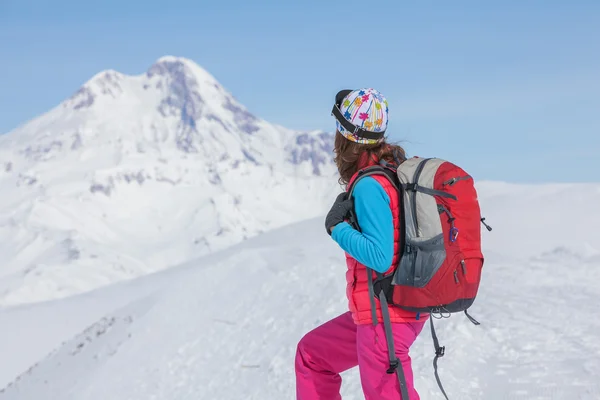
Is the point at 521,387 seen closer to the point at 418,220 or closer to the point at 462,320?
the point at 462,320

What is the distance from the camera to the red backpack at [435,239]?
3.79 m

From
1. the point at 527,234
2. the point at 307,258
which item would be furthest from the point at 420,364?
the point at 527,234

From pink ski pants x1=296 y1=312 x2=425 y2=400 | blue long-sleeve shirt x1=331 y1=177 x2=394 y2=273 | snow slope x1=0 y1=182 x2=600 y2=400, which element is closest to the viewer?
blue long-sleeve shirt x1=331 y1=177 x2=394 y2=273

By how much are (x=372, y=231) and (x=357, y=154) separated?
0.63 meters

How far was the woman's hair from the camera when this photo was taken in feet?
13.6

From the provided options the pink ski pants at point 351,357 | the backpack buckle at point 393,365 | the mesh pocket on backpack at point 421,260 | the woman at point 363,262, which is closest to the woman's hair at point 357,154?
the woman at point 363,262

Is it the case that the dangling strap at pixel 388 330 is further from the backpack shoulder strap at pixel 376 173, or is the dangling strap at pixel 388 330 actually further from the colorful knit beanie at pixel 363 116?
the colorful knit beanie at pixel 363 116

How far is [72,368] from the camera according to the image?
13234 mm

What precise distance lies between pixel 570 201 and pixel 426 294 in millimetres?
17135

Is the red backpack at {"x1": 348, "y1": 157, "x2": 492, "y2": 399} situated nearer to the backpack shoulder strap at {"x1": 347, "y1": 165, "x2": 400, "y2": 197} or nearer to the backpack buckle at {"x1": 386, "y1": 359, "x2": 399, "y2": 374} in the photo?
the backpack shoulder strap at {"x1": 347, "y1": 165, "x2": 400, "y2": 197}

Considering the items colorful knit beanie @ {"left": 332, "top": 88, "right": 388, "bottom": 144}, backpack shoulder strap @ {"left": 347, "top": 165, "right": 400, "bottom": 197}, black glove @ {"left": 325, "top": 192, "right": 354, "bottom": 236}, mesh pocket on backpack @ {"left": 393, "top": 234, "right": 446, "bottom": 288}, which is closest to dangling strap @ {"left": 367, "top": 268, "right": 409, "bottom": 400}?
mesh pocket on backpack @ {"left": 393, "top": 234, "right": 446, "bottom": 288}

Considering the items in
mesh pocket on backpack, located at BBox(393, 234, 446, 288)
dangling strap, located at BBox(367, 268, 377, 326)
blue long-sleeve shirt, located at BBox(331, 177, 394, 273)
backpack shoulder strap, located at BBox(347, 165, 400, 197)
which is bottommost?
dangling strap, located at BBox(367, 268, 377, 326)

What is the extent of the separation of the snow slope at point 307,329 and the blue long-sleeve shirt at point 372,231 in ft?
12.1

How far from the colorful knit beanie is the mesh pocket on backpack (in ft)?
2.42
